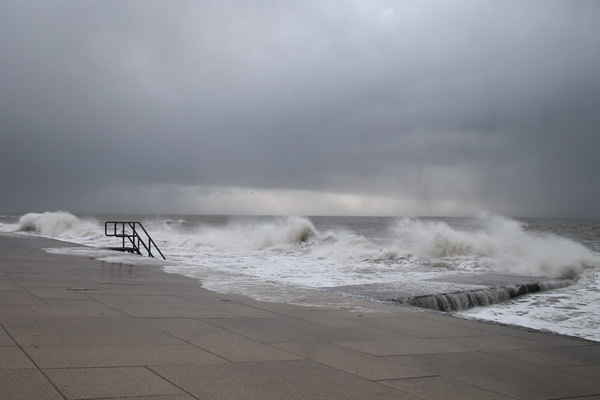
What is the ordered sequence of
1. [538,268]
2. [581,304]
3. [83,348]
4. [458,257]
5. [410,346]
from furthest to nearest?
1. [458,257]
2. [538,268]
3. [581,304]
4. [410,346]
5. [83,348]

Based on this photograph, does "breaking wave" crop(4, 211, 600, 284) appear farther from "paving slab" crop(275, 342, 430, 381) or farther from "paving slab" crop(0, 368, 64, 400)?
"paving slab" crop(0, 368, 64, 400)

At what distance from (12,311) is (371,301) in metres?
5.51

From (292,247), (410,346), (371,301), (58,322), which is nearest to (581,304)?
(371,301)

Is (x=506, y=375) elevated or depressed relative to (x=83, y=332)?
depressed

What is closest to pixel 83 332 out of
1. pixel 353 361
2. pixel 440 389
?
pixel 353 361

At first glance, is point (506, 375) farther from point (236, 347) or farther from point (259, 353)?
point (236, 347)

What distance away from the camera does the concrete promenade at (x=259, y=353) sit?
332 cm

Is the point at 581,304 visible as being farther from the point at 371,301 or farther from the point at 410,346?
the point at 410,346

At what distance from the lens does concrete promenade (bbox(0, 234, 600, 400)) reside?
10.9ft

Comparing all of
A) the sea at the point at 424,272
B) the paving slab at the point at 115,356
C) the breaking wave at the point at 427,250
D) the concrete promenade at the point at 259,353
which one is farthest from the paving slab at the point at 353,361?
the breaking wave at the point at 427,250

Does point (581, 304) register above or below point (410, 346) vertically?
below

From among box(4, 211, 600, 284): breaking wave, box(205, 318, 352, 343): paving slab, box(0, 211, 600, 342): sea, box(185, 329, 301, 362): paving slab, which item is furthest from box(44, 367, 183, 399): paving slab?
box(4, 211, 600, 284): breaking wave

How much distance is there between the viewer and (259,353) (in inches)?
171

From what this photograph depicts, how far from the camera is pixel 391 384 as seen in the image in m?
3.63
